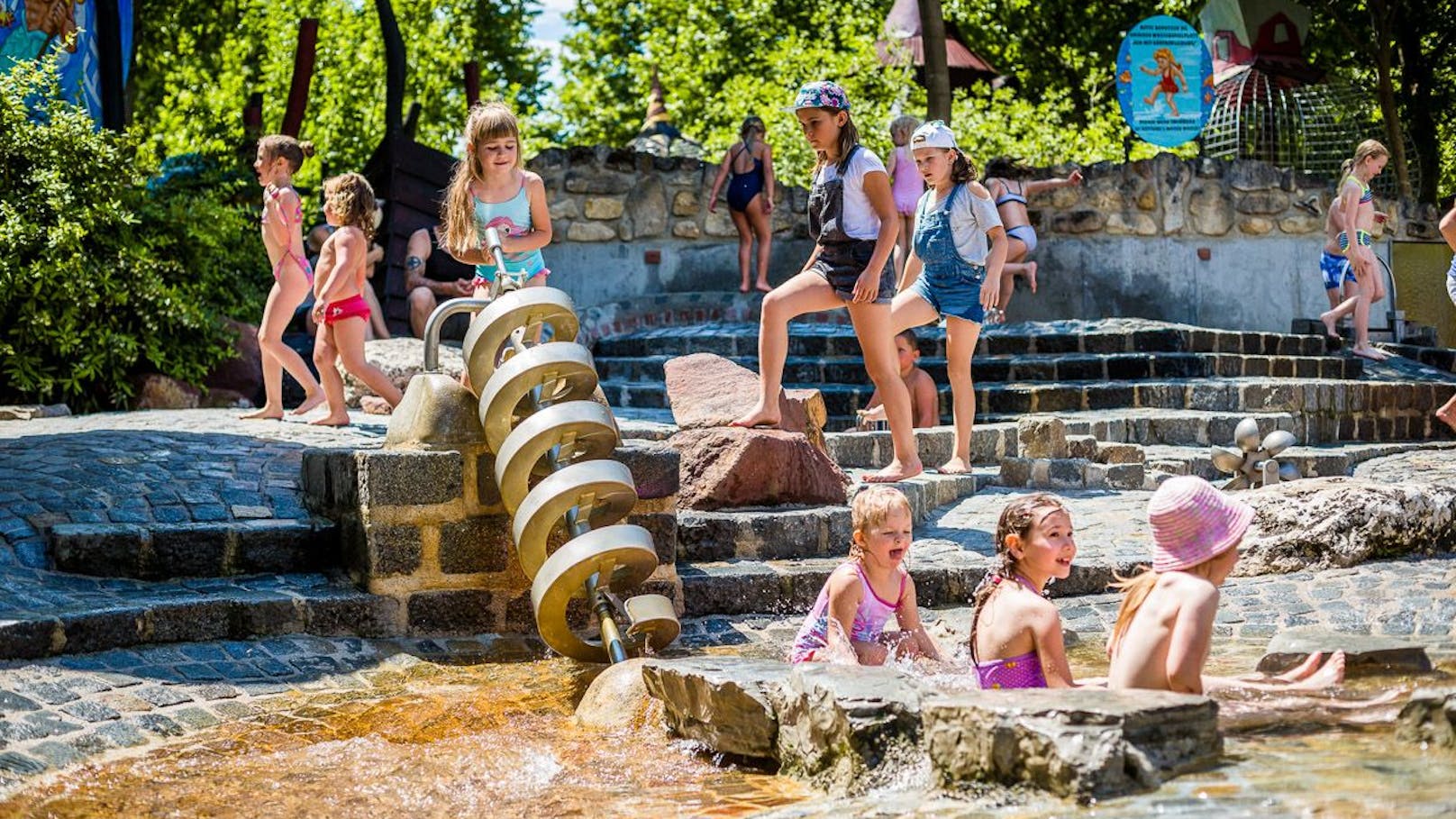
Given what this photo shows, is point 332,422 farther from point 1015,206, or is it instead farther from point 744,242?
point 1015,206

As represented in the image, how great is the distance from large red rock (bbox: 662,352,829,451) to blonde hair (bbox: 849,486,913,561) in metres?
2.72

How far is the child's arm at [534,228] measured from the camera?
766 cm

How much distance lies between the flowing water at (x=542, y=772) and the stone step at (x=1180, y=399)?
8059 mm

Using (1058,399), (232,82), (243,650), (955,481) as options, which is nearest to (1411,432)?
(1058,399)

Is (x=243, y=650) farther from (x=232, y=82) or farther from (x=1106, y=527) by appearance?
(x=232, y=82)

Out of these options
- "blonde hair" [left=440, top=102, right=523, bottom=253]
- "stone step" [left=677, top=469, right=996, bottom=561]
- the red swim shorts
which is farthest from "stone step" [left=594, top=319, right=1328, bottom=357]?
"blonde hair" [left=440, top=102, right=523, bottom=253]

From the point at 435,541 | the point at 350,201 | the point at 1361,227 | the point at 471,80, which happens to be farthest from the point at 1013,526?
the point at 471,80

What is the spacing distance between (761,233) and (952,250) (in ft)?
25.8

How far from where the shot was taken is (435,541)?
22.5 feet

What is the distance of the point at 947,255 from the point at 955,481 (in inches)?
52.8

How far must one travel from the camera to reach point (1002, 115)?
2442cm

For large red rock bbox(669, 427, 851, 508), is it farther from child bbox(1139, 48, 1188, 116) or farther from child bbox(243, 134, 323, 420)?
child bbox(1139, 48, 1188, 116)

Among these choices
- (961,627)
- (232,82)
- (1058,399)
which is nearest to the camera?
(961,627)

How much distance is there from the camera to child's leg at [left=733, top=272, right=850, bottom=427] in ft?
27.3
